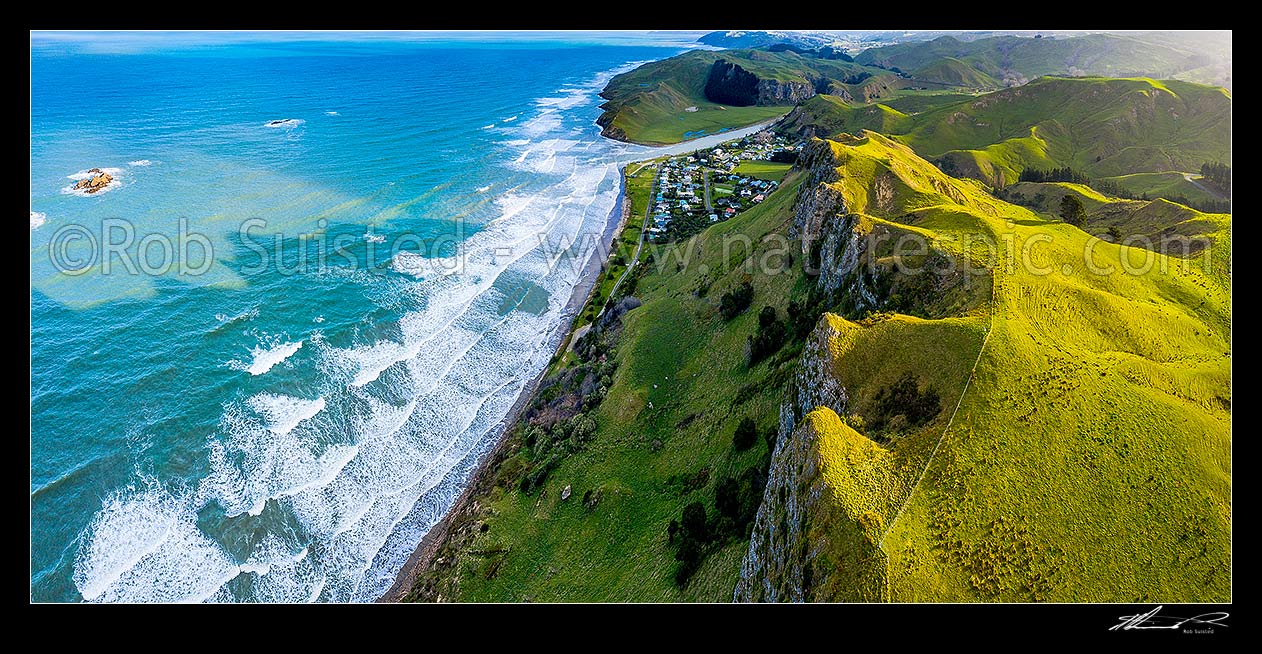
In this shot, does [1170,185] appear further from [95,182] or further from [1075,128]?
[95,182]

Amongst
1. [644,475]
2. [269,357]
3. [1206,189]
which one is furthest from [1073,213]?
[269,357]

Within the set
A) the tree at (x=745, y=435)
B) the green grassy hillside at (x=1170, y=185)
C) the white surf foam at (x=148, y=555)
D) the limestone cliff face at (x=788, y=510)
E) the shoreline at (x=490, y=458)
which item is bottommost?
the white surf foam at (x=148, y=555)

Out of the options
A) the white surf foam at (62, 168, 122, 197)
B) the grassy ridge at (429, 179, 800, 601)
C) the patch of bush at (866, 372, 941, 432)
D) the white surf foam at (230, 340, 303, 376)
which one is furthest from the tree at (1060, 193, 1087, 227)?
the white surf foam at (62, 168, 122, 197)

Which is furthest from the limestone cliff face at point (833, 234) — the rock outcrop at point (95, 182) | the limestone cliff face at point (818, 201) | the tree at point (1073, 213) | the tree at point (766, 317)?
the rock outcrop at point (95, 182)

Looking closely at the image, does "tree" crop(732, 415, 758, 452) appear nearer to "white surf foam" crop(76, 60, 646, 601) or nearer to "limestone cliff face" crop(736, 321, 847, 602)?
"limestone cliff face" crop(736, 321, 847, 602)

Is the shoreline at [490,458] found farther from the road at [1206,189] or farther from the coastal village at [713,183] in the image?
the road at [1206,189]
